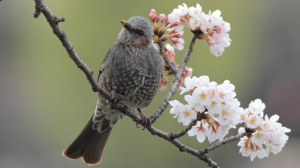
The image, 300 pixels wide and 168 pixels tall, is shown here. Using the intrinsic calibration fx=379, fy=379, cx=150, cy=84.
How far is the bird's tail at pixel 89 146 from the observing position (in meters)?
4.26

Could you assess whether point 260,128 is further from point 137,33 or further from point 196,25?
point 137,33

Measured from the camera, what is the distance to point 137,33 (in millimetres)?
3998

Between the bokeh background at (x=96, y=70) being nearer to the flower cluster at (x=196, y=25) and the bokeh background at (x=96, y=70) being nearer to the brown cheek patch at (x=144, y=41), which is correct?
the brown cheek patch at (x=144, y=41)

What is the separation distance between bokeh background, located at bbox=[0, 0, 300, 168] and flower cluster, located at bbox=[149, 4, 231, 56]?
5.50 metres

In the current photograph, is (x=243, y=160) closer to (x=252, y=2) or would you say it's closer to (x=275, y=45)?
(x=275, y=45)

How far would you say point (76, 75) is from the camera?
39.5 feet

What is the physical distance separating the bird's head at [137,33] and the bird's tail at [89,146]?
1053 mm

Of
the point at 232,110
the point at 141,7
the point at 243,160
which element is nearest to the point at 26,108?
the point at 141,7

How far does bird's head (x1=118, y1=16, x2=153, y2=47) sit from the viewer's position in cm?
395

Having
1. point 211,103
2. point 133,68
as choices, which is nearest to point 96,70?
point 133,68

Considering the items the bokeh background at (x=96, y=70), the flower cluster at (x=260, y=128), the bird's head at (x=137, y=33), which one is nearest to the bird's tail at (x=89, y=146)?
the bird's head at (x=137, y=33)

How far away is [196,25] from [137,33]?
820mm

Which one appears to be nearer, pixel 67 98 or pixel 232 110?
pixel 232 110

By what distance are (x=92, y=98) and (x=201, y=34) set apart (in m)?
7.86
